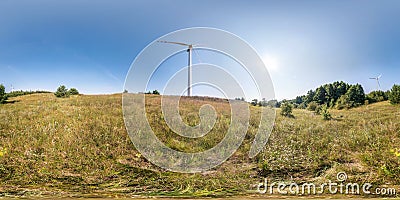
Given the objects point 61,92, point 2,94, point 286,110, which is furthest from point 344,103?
point 2,94

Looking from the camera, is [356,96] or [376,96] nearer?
[376,96]

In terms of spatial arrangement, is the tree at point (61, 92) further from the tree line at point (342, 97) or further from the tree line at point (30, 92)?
the tree line at point (342, 97)

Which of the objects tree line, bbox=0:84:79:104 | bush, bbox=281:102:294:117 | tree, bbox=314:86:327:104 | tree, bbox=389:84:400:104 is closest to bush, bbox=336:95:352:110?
tree, bbox=389:84:400:104

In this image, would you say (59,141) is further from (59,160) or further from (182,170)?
(182,170)

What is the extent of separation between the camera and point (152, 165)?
5457 millimetres

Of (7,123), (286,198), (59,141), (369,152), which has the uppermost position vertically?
(7,123)

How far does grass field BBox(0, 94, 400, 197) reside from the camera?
14.7ft

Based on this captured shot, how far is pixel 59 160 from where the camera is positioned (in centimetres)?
550

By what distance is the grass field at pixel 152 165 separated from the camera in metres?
4.49

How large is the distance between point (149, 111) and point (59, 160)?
12.9 ft

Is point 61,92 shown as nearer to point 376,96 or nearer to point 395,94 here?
point 395,94

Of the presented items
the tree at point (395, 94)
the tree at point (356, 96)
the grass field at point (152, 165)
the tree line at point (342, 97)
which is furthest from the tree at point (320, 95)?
the grass field at point (152, 165)

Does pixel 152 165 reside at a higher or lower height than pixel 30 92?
lower

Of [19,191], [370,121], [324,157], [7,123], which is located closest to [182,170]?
[19,191]
